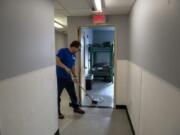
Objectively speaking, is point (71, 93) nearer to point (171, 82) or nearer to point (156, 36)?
point (156, 36)

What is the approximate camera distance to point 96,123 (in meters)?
3.30

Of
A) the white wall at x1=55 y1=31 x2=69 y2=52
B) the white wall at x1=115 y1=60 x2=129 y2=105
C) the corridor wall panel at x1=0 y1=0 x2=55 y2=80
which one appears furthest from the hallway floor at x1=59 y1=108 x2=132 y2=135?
the white wall at x1=55 y1=31 x2=69 y2=52

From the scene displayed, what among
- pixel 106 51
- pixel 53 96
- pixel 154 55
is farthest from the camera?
pixel 106 51

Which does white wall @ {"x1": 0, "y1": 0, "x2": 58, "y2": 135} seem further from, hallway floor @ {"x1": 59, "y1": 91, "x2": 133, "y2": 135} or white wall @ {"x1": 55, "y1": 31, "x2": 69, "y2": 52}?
white wall @ {"x1": 55, "y1": 31, "x2": 69, "y2": 52}

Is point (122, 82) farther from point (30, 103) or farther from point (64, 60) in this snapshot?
point (30, 103)

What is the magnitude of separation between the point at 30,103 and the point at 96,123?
5.90ft

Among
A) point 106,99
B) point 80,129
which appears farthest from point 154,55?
point 106,99

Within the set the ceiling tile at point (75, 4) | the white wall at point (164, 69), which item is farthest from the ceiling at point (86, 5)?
the white wall at point (164, 69)

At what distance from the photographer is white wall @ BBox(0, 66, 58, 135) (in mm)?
1445

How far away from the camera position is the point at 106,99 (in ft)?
15.9

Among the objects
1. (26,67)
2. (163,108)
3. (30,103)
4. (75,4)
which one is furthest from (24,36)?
(75,4)

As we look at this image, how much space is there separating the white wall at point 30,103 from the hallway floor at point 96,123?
21.2 inches

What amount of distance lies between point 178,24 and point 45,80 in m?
1.71

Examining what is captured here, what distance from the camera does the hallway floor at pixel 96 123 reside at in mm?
2975
